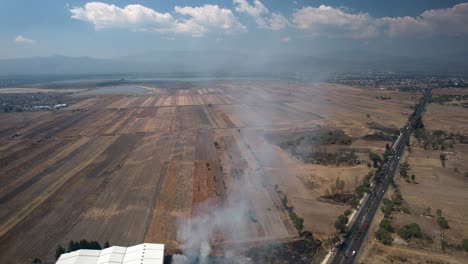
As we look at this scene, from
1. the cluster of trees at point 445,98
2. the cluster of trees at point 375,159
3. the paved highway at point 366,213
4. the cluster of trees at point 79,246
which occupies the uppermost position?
the cluster of trees at point 445,98

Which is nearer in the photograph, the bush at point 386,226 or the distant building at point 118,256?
the distant building at point 118,256

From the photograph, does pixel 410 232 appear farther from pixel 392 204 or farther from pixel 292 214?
pixel 292 214

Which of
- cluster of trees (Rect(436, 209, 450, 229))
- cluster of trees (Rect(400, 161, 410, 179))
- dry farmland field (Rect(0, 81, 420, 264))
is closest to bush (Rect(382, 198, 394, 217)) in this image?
dry farmland field (Rect(0, 81, 420, 264))

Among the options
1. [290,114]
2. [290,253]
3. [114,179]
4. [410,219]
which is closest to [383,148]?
[410,219]

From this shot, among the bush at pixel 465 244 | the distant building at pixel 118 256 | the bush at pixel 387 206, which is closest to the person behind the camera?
the distant building at pixel 118 256

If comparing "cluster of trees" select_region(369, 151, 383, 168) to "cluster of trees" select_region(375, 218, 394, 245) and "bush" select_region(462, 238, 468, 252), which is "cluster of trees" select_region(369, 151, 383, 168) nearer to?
"cluster of trees" select_region(375, 218, 394, 245)

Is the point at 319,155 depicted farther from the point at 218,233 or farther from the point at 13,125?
the point at 13,125

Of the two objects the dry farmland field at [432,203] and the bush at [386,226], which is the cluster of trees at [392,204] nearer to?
the dry farmland field at [432,203]

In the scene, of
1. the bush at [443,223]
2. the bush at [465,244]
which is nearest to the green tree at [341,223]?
the bush at [443,223]
